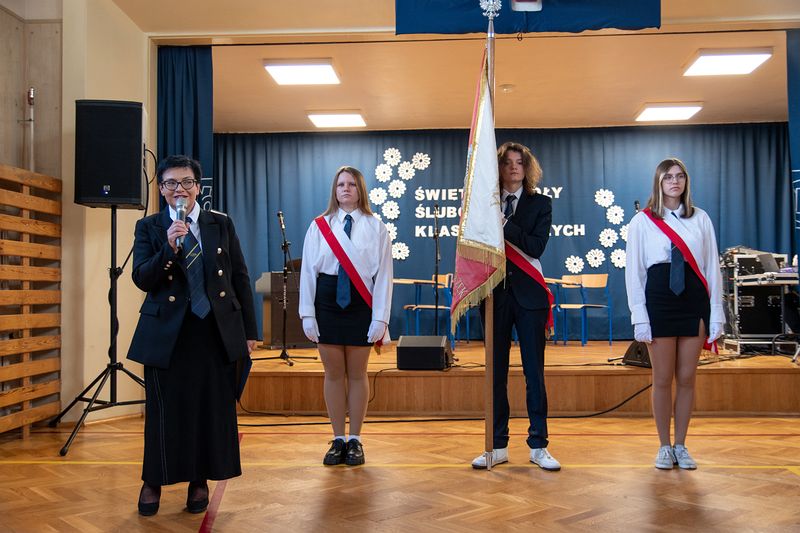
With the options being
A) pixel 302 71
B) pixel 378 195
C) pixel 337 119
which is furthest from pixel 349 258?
pixel 378 195

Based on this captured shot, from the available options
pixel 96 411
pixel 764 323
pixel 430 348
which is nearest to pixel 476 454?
pixel 430 348

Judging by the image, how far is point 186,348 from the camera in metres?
2.62

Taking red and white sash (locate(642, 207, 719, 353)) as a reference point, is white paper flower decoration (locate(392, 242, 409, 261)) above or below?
above

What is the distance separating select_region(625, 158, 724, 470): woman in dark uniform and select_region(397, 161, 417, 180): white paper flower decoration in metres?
6.00

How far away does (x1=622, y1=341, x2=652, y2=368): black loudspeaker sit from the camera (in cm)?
507

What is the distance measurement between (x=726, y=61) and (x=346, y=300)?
5.08 meters

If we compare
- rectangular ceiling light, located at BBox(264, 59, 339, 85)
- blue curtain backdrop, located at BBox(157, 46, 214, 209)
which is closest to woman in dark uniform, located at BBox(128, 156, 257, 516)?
blue curtain backdrop, located at BBox(157, 46, 214, 209)

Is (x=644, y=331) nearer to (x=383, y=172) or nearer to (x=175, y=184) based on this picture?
(x=175, y=184)

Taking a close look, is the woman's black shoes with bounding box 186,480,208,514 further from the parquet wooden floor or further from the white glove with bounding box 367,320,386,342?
the white glove with bounding box 367,320,386,342

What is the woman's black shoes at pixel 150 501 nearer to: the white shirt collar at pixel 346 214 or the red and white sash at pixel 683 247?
the white shirt collar at pixel 346 214

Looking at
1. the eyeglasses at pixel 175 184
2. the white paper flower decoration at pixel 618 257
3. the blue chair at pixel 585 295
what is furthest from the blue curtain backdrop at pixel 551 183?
the eyeglasses at pixel 175 184

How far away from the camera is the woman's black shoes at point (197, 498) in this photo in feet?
8.86

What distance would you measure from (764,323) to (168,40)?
19.2 ft

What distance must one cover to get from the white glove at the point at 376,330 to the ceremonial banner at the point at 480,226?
346 millimetres
